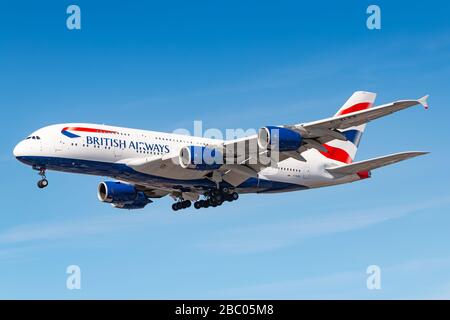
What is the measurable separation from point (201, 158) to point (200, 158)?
0.28 ft

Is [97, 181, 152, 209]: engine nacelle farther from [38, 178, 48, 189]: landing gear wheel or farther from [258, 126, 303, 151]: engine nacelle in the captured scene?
[258, 126, 303, 151]: engine nacelle

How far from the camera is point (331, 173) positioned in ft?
198

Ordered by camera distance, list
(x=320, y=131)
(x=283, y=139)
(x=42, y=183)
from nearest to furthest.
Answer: (x=320, y=131) → (x=283, y=139) → (x=42, y=183)

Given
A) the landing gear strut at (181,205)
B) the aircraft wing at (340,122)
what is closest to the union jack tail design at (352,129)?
the landing gear strut at (181,205)

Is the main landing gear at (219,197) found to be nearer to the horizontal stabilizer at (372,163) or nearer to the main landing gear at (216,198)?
the main landing gear at (216,198)

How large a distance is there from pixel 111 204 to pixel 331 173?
52.5ft

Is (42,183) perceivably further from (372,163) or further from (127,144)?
(372,163)

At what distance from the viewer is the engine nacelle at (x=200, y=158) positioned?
5397 cm

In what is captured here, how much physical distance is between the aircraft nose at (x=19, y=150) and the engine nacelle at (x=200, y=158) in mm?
9856

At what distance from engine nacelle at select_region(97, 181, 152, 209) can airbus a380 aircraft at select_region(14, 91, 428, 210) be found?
1955mm

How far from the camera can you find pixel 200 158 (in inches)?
2132

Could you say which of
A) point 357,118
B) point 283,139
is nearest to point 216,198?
point 283,139

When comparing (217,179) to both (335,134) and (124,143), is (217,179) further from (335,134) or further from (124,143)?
(335,134)
